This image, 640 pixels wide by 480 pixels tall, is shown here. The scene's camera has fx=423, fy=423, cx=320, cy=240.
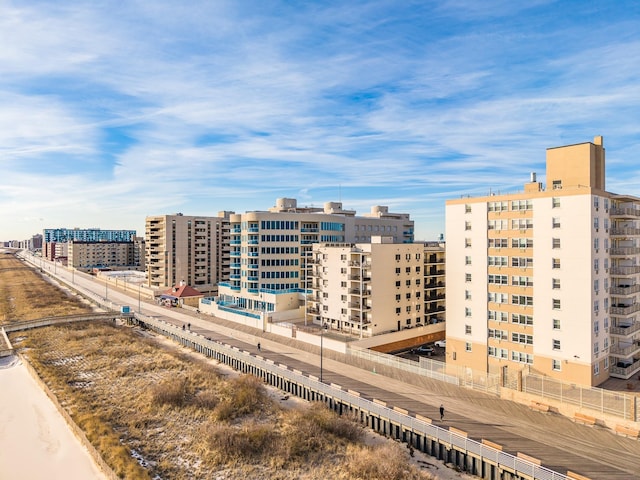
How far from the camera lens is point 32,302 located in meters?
105

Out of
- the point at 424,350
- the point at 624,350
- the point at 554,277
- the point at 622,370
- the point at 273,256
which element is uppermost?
the point at 273,256

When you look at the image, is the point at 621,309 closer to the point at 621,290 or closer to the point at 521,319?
the point at 621,290

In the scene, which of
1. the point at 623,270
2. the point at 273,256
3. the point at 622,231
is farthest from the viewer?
the point at 273,256

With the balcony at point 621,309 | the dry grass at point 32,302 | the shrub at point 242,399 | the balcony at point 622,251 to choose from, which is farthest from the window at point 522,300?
the dry grass at point 32,302

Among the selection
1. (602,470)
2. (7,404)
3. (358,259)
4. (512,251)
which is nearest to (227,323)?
(358,259)

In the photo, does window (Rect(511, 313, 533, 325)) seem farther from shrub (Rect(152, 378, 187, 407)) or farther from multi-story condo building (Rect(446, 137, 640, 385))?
shrub (Rect(152, 378, 187, 407))

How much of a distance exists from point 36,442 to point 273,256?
140 ft

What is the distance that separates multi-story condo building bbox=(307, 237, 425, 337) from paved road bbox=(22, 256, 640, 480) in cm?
780

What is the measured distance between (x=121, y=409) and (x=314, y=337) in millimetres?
23967

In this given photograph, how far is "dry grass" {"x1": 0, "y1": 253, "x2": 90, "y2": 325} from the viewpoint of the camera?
88.2 meters

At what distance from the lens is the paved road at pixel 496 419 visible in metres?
27.1

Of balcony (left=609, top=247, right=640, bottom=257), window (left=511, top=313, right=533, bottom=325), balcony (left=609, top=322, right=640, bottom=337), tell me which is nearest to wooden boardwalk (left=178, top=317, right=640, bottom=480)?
window (left=511, top=313, right=533, bottom=325)

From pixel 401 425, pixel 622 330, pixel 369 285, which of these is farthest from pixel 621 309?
pixel 369 285

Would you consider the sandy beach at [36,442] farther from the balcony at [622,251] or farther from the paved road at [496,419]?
the balcony at [622,251]
